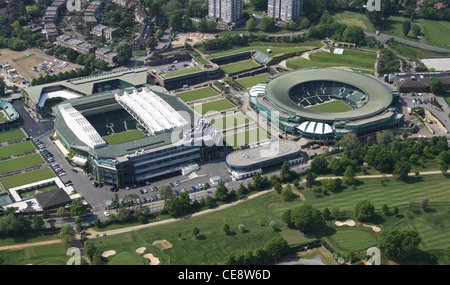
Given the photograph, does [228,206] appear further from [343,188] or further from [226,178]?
[343,188]

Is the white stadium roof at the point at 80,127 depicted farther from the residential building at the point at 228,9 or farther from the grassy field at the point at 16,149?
the residential building at the point at 228,9

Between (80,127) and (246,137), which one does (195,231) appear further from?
(80,127)

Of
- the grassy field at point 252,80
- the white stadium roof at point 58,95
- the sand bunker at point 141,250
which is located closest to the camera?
the sand bunker at point 141,250

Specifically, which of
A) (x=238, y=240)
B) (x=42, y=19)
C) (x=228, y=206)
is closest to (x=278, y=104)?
(x=228, y=206)

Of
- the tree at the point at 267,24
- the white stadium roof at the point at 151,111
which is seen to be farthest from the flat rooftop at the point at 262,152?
the tree at the point at 267,24

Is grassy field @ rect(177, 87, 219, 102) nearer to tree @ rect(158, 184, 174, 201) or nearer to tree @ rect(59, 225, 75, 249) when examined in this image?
tree @ rect(158, 184, 174, 201)

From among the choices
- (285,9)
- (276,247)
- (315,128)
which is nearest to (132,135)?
(315,128)

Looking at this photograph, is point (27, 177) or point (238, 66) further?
point (238, 66)
